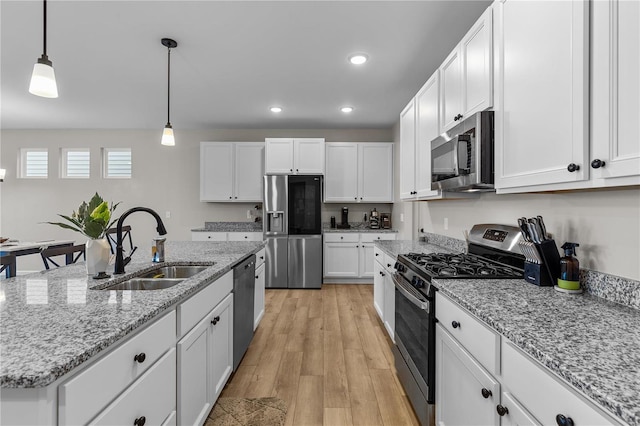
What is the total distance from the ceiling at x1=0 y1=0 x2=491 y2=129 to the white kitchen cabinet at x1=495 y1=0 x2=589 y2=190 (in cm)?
87

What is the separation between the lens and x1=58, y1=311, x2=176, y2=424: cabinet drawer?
0.77 m

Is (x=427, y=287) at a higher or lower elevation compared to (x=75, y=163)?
lower

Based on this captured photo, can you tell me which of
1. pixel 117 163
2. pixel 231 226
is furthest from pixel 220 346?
pixel 117 163

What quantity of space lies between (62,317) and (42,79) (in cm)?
125

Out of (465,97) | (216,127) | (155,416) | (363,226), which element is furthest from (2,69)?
(363,226)

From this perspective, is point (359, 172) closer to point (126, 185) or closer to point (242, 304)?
point (242, 304)

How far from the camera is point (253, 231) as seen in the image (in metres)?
5.00

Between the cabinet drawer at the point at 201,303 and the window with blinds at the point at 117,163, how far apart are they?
478 cm

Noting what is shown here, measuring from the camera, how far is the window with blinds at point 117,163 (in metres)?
5.68

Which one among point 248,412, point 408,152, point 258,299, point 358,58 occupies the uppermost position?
point 358,58

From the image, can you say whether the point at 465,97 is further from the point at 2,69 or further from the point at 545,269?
the point at 2,69

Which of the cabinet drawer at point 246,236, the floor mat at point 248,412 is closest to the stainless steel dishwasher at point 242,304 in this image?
the floor mat at point 248,412

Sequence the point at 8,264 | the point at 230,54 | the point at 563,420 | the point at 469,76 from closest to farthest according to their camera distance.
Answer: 1. the point at 563,420
2. the point at 8,264
3. the point at 469,76
4. the point at 230,54

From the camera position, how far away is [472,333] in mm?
1214
